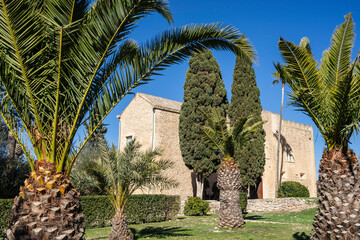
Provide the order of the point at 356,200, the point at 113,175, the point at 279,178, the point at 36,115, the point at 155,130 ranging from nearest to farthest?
the point at 36,115 < the point at 356,200 < the point at 113,175 < the point at 155,130 < the point at 279,178

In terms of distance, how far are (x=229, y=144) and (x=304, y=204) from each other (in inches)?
441

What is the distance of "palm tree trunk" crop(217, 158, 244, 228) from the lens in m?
12.7

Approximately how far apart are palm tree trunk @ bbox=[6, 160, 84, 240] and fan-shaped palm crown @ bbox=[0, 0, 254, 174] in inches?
9.5

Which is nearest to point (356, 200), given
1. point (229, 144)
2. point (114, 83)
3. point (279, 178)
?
point (114, 83)

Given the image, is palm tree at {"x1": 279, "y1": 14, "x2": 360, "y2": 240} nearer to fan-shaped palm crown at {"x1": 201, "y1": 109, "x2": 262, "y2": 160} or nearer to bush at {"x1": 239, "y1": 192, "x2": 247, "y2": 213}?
fan-shaped palm crown at {"x1": 201, "y1": 109, "x2": 262, "y2": 160}

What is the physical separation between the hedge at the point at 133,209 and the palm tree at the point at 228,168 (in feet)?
15.4

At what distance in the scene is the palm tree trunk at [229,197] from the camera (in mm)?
12688

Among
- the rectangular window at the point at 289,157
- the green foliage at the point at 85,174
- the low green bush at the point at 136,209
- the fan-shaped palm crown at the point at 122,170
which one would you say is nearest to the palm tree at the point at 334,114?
the fan-shaped palm crown at the point at 122,170

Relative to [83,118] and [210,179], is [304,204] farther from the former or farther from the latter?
[83,118]

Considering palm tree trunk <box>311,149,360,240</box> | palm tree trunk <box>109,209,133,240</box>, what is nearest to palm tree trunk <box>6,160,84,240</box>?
palm tree trunk <box>311,149,360,240</box>

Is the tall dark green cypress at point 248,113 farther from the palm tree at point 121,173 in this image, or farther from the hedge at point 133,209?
the palm tree at point 121,173

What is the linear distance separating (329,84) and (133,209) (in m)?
11.8

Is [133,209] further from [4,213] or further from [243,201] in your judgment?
[243,201]

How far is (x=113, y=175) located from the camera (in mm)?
10750
